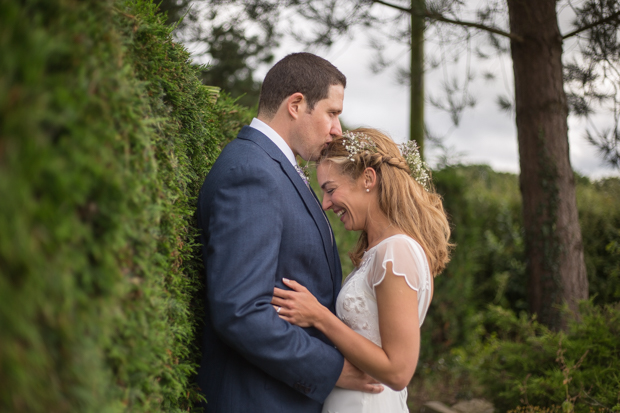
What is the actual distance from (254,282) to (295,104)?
1088mm

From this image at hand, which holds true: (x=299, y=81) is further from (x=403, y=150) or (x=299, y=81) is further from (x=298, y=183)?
(x=403, y=150)

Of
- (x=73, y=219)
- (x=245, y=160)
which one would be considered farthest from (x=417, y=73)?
(x=73, y=219)

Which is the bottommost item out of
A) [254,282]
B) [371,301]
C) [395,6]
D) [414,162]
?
[371,301]

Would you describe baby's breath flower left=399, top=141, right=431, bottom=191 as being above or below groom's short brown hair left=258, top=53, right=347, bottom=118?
below

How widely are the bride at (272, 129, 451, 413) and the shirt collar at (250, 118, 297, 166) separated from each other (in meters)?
0.24

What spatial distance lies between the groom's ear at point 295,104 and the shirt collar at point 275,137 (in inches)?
5.9

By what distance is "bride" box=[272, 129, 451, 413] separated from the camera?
199 centimetres

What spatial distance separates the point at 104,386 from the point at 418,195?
6.11 ft

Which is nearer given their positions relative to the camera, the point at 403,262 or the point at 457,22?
the point at 403,262

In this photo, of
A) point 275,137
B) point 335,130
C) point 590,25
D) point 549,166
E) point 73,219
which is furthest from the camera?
point 549,166

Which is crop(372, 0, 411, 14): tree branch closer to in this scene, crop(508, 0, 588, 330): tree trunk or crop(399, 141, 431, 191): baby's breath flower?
crop(508, 0, 588, 330): tree trunk

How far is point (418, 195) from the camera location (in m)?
2.43

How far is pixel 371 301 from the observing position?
2.21 metres

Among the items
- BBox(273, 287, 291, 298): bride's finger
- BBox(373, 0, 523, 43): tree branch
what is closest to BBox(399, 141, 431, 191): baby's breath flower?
BBox(273, 287, 291, 298): bride's finger
